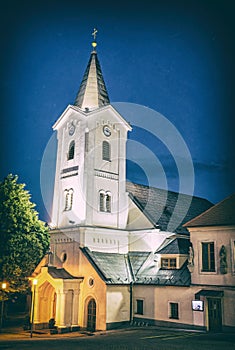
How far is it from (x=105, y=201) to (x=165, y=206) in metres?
7.26

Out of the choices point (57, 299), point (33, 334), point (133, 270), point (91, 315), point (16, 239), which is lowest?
point (33, 334)

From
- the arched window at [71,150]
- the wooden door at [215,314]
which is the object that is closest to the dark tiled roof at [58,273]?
the arched window at [71,150]

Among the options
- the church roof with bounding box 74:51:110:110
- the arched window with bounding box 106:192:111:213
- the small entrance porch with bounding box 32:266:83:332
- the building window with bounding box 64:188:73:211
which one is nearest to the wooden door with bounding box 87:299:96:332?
the small entrance porch with bounding box 32:266:83:332

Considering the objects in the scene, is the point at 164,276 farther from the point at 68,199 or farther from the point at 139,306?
the point at 68,199

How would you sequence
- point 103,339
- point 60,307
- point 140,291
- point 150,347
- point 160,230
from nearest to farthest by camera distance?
point 150,347 < point 103,339 < point 60,307 < point 140,291 < point 160,230

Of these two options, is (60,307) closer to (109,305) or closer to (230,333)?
(109,305)

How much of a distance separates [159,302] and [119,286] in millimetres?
3602

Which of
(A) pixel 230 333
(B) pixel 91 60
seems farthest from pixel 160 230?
(B) pixel 91 60

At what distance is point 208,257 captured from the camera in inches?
1184

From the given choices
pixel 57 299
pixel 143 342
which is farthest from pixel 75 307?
pixel 143 342

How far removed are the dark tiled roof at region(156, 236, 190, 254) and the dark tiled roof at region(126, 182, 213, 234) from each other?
1.11m

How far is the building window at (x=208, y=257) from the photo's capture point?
29.8m

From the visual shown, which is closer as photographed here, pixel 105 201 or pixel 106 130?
pixel 105 201

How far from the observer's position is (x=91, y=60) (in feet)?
135
